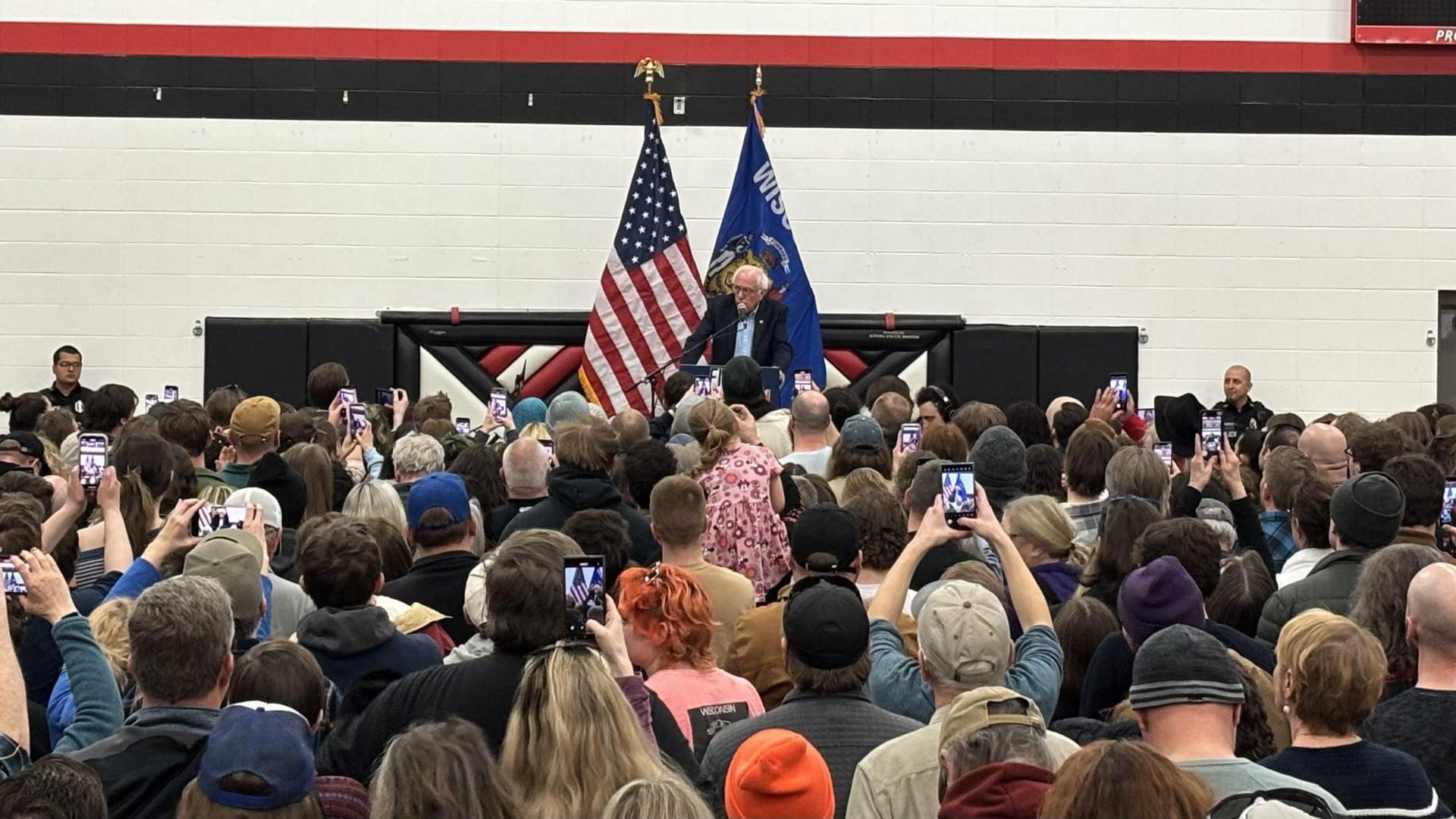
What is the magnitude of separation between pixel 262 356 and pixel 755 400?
7.10 metres

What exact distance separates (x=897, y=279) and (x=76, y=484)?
10.9 m

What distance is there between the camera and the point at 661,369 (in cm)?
1408

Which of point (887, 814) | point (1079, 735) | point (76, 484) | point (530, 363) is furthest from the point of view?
point (530, 363)

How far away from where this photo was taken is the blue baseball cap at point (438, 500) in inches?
250

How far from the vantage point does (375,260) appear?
16516 millimetres

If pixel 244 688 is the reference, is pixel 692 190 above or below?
above

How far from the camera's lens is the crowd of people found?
373cm

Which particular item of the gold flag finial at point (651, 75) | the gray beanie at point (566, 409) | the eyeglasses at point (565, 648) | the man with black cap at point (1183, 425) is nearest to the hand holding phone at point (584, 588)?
the eyeglasses at point (565, 648)

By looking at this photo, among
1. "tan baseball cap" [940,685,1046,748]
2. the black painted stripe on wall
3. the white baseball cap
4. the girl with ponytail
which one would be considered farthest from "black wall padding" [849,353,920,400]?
"tan baseball cap" [940,685,1046,748]

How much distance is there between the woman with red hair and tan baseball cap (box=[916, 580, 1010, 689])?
68cm

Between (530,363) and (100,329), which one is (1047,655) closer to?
(530,363)

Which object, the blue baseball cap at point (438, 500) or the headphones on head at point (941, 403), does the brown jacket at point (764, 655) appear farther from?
the headphones on head at point (941, 403)

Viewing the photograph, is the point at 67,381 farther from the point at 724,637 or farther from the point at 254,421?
the point at 724,637

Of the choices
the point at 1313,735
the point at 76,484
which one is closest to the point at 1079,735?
the point at 1313,735
